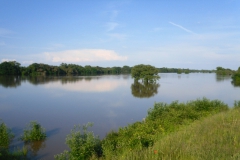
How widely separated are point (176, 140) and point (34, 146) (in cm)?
628

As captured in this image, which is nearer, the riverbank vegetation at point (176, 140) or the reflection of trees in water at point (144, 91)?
the riverbank vegetation at point (176, 140)

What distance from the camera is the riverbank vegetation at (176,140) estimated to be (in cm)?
334

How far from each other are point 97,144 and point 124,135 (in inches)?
69.7

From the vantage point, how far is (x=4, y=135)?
789cm

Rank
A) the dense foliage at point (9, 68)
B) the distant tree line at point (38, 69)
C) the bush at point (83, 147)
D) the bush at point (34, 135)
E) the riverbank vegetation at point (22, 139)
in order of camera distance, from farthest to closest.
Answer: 1. the distant tree line at point (38, 69)
2. the dense foliage at point (9, 68)
3. the bush at point (34, 135)
4. the riverbank vegetation at point (22, 139)
5. the bush at point (83, 147)

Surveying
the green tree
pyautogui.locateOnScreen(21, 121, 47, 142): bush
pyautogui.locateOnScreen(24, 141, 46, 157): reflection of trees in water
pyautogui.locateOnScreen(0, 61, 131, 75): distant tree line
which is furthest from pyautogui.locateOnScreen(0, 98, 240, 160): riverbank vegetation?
pyautogui.locateOnScreen(0, 61, 131, 75): distant tree line

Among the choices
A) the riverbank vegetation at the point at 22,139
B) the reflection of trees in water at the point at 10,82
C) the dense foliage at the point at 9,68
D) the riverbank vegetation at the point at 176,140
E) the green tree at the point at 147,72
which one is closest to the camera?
the riverbank vegetation at the point at 176,140

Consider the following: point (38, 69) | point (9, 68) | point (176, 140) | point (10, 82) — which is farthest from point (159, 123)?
point (38, 69)

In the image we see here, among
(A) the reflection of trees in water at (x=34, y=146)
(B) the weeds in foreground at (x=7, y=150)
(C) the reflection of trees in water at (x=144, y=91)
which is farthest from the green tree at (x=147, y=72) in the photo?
(B) the weeds in foreground at (x=7, y=150)

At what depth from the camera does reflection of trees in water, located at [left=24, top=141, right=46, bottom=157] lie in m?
7.51

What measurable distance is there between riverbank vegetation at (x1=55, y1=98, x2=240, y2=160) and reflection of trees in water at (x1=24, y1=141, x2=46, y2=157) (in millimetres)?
1398

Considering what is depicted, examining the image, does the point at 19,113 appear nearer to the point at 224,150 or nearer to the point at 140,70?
the point at 224,150

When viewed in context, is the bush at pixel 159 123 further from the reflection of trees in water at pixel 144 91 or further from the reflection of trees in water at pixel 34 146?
the reflection of trees in water at pixel 144 91

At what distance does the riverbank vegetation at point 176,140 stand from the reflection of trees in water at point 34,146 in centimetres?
140
